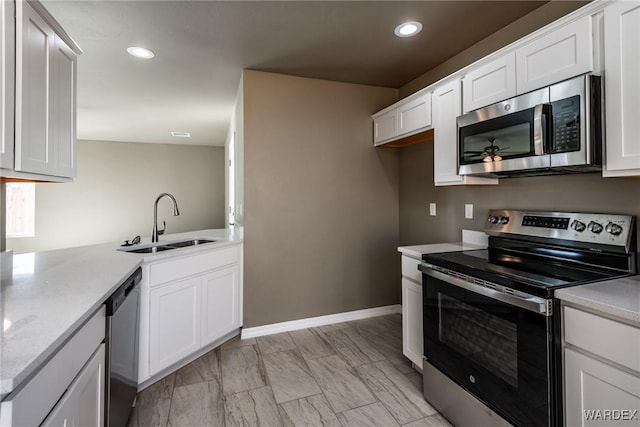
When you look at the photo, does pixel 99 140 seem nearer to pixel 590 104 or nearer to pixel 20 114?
pixel 20 114

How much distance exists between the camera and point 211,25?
219 centimetres

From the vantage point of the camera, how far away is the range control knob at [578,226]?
5.39 feet

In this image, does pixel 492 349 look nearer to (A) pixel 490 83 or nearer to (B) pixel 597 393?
(B) pixel 597 393

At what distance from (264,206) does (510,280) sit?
2.12 m

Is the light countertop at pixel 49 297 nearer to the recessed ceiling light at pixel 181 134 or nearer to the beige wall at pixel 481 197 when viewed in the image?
the beige wall at pixel 481 197

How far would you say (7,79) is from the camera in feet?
4.10

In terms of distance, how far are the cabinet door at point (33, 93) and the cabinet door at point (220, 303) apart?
4.42 feet

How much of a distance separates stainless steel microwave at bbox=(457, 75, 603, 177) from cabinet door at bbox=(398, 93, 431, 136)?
0.46 m

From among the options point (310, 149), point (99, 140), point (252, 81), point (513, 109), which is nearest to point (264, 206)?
point (310, 149)

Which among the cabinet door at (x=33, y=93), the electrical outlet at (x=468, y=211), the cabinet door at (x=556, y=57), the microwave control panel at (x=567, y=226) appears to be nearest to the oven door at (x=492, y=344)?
the microwave control panel at (x=567, y=226)

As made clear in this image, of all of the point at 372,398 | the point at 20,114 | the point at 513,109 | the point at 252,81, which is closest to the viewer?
the point at 20,114

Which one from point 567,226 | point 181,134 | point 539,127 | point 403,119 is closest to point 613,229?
point 567,226

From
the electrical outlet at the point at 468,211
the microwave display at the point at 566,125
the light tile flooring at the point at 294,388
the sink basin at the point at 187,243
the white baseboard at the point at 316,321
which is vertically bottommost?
the light tile flooring at the point at 294,388

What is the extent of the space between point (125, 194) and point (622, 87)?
7330 mm
